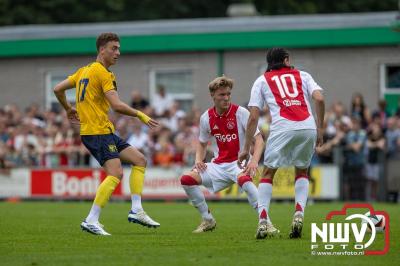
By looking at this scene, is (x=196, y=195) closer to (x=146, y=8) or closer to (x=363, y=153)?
(x=363, y=153)

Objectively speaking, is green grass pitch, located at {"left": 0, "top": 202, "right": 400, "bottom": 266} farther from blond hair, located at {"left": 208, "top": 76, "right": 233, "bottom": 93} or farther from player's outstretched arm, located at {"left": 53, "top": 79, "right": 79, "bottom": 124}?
blond hair, located at {"left": 208, "top": 76, "right": 233, "bottom": 93}

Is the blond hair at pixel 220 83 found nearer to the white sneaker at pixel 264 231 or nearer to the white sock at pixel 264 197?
the white sock at pixel 264 197

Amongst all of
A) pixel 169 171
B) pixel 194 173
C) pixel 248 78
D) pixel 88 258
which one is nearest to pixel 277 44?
pixel 248 78

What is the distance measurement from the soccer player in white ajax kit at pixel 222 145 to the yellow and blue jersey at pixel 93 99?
A: 3.72 ft

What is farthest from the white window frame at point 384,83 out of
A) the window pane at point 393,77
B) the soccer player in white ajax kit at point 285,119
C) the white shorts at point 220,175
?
the soccer player in white ajax kit at point 285,119

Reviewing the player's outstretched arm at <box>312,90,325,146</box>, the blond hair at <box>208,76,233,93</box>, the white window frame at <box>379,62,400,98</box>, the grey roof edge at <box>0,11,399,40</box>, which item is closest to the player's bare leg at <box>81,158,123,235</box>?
the blond hair at <box>208,76,233,93</box>

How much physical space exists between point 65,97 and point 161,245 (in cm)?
286

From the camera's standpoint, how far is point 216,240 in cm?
1162

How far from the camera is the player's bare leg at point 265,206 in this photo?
11.6 meters

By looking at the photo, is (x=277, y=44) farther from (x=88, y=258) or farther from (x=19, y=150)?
(x=88, y=258)

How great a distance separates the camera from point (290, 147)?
11648 millimetres

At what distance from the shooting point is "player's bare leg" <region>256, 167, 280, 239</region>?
11.6 m

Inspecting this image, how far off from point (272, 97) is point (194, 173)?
1654mm

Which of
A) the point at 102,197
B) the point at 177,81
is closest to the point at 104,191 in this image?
the point at 102,197
